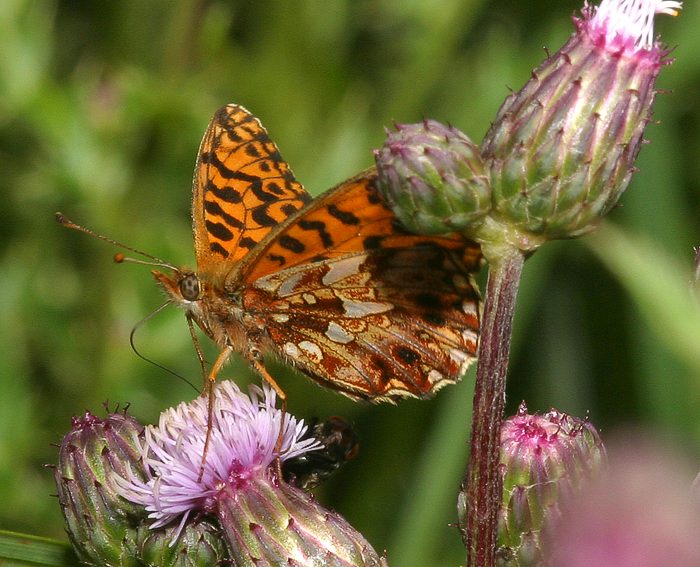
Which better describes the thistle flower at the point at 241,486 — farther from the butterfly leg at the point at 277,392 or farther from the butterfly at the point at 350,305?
the butterfly at the point at 350,305

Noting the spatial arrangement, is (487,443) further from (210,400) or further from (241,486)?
(210,400)

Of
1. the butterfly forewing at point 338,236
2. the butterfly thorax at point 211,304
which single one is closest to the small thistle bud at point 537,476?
the butterfly forewing at point 338,236

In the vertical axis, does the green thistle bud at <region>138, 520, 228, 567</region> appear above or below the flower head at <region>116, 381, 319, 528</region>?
below

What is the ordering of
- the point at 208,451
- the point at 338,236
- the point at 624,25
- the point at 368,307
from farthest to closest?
1. the point at 368,307
2. the point at 338,236
3. the point at 208,451
4. the point at 624,25

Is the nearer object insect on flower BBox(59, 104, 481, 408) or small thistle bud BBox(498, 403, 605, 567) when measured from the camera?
small thistle bud BBox(498, 403, 605, 567)

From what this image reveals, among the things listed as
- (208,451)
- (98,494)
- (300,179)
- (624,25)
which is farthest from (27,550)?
(300,179)

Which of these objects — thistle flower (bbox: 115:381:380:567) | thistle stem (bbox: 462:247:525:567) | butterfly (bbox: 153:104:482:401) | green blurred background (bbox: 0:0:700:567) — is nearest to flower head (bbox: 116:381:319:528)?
thistle flower (bbox: 115:381:380:567)

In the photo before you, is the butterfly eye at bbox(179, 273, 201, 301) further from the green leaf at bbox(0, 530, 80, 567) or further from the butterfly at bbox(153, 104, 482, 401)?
the green leaf at bbox(0, 530, 80, 567)
